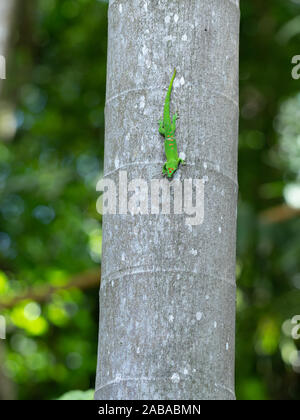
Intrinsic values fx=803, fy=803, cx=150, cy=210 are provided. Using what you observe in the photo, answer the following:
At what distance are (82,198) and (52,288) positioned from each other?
2732mm

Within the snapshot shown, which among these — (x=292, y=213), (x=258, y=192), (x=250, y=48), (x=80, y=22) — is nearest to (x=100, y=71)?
(x=80, y=22)

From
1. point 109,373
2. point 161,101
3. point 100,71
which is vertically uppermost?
point 100,71

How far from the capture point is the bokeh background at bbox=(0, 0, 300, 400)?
10.2m

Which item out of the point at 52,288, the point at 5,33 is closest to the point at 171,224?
the point at 5,33

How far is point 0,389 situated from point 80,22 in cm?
669

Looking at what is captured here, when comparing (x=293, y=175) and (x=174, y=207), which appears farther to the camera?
(x=293, y=175)

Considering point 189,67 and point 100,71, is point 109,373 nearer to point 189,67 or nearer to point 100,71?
point 189,67

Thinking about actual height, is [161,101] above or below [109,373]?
above

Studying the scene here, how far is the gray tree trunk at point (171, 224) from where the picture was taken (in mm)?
2178

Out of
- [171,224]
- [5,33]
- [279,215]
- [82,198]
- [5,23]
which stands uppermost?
[5,23]

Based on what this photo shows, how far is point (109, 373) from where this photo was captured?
88.4 inches

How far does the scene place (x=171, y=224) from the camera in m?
2.26

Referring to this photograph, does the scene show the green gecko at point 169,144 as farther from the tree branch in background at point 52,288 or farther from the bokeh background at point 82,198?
the bokeh background at point 82,198

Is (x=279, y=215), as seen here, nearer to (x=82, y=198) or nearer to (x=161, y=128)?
(x=82, y=198)
